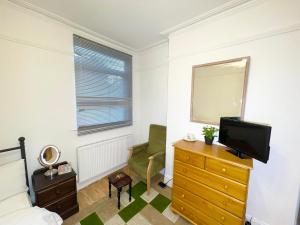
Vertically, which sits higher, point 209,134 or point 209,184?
point 209,134

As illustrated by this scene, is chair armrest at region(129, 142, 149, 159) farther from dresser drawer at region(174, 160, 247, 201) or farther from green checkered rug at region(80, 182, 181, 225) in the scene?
dresser drawer at region(174, 160, 247, 201)

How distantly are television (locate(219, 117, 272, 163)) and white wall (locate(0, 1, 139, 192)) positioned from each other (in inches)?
88.3

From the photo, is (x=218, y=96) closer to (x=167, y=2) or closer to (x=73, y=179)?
(x=167, y=2)

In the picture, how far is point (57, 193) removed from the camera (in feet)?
5.65

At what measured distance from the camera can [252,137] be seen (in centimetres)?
138

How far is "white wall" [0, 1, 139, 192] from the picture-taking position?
162cm

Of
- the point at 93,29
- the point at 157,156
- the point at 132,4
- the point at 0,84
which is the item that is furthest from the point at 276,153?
the point at 0,84

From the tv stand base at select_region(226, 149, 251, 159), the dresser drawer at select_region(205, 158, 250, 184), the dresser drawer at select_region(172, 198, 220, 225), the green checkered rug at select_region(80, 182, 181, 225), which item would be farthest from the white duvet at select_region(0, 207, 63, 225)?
the tv stand base at select_region(226, 149, 251, 159)

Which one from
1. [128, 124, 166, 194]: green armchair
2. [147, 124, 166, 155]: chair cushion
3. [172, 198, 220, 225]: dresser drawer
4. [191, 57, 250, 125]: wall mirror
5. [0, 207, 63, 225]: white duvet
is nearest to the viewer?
[0, 207, 63, 225]: white duvet

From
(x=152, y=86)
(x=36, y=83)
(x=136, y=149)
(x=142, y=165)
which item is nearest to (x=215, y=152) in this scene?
(x=142, y=165)

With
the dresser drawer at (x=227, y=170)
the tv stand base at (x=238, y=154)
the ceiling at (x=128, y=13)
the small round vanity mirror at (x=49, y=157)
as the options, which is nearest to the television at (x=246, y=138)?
the tv stand base at (x=238, y=154)

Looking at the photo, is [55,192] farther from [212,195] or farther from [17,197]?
[212,195]

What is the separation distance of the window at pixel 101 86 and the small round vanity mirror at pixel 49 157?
1.65ft

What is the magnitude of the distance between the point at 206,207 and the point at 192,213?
0.23m
